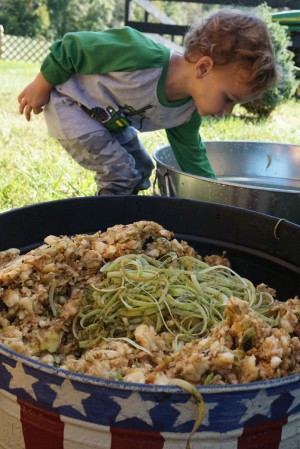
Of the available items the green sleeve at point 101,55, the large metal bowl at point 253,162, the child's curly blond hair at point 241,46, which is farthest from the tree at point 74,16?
the child's curly blond hair at point 241,46

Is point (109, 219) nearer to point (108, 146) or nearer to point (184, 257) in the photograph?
point (184, 257)

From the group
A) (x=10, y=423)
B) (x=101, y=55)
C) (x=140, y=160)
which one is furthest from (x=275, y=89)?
(x=10, y=423)

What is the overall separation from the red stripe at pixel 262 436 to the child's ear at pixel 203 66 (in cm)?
192

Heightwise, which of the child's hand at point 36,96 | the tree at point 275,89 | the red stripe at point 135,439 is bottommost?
the tree at point 275,89

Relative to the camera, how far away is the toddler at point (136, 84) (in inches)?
106

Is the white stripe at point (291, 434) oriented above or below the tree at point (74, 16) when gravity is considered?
above

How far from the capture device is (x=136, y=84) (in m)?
2.80

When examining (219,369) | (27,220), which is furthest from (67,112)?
(219,369)

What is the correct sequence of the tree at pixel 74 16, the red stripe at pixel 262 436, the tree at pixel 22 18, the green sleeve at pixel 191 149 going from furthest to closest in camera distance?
the tree at pixel 74 16 < the tree at pixel 22 18 < the green sleeve at pixel 191 149 < the red stripe at pixel 262 436

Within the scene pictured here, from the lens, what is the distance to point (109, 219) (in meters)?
2.16

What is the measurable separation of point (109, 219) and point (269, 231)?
23.6 inches

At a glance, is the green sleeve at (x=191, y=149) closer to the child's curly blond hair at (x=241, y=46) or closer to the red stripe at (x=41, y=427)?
the child's curly blond hair at (x=241, y=46)

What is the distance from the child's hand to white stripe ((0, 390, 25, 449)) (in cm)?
197

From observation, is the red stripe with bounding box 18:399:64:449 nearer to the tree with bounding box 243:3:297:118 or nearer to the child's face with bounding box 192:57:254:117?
the child's face with bounding box 192:57:254:117
